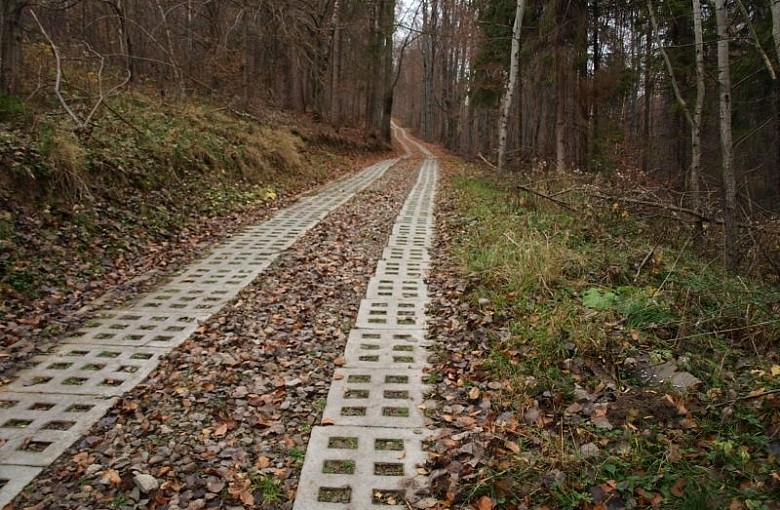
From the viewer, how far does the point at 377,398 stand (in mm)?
4184

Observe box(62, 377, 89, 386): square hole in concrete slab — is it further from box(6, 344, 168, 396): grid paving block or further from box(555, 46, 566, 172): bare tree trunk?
box(555, 46, 566, 172): bare tree trunk

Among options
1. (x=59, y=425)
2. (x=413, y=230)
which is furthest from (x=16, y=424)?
(x=413, y=230)

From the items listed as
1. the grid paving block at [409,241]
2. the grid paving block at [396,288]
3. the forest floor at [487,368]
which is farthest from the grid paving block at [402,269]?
the grid paving block at [409,241]

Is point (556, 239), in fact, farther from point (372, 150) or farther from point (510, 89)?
point (372, 150)

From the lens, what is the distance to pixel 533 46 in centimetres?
1473

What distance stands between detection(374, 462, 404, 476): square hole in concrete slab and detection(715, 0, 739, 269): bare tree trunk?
16.9 ft

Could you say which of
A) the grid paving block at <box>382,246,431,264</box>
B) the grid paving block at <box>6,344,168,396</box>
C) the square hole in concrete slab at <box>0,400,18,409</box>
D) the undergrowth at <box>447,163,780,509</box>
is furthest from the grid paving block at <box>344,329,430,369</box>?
the grid paving block at <box>382,246,431,264</box>

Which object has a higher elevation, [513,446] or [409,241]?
[409,241]

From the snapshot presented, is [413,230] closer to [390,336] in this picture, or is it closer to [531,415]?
[390,336]

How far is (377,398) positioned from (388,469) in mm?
883

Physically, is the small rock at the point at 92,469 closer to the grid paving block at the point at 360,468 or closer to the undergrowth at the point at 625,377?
the grid paving block at the point at 360,468

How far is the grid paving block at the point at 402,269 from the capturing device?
7273 millimetres

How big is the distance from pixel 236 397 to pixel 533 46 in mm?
13596

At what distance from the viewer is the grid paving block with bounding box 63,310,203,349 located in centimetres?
510
